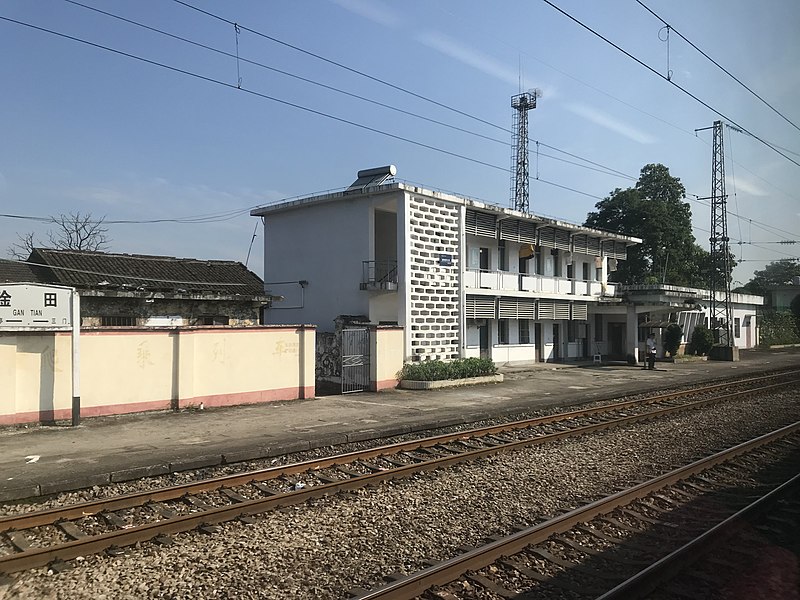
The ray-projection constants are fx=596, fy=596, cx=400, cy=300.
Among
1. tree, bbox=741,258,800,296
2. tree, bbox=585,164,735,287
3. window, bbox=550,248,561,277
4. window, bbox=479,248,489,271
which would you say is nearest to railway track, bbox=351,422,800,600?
window, bbox=479,248,489,271

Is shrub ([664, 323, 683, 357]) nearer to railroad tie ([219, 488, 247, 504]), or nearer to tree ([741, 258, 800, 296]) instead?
Answer: railroad tie ([219, 488, 247, 504])

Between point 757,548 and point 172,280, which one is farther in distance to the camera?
point 172,280

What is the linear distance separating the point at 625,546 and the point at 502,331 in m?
23.1

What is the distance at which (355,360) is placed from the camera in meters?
18.8

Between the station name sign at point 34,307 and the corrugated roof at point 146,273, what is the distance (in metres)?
4.87

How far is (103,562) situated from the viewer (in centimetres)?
550

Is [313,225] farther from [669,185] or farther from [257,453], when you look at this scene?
[669,185]

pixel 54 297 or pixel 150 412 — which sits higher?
pixel 54 297

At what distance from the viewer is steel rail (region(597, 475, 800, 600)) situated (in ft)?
15.8

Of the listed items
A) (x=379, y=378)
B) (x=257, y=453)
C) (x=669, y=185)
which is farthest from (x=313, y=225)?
(x=669, y=185)

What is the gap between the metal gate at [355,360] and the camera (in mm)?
18547

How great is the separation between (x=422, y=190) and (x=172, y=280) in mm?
9157

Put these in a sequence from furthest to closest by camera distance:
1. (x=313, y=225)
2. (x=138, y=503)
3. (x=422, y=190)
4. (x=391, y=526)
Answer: (x=313, y=225) < (x=422, y=190) < (x=138, y=503) < (x=391, y=526)

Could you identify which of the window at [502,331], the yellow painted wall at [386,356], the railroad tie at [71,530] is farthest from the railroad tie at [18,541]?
the window at [502,331]
